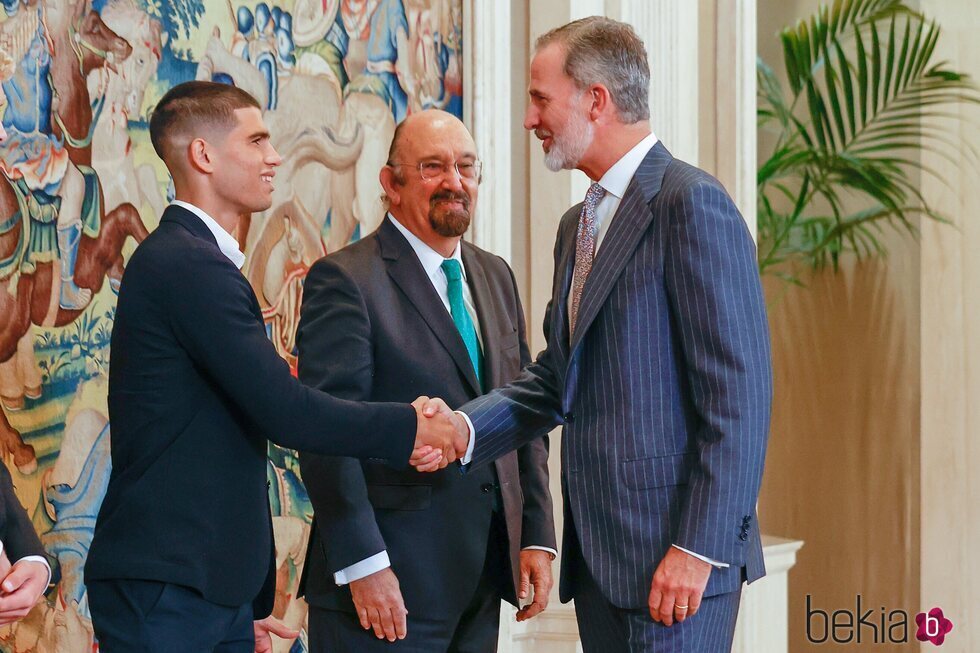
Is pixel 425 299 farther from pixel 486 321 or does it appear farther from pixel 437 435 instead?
pixel 437 435

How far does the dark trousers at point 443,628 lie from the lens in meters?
3.20

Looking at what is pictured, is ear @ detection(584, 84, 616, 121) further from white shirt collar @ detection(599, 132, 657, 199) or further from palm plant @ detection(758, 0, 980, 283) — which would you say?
palm plant @ detection(758, 0, 980, 283)

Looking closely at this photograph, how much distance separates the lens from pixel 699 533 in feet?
8.54

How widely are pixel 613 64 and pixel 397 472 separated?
1130mm

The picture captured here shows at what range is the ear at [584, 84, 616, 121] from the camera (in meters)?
2.96

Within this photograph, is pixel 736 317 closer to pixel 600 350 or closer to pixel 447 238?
pixel 600 350

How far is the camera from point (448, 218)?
3414mm

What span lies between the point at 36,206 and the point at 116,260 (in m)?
0.30

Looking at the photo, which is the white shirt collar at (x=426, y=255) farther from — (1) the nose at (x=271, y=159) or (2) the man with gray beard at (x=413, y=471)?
(1) the nose at (x=271, y=159)

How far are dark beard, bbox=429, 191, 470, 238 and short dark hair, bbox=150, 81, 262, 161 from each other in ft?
2.15

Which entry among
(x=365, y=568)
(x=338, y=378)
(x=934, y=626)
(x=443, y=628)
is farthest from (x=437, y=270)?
(x=934, y=626)

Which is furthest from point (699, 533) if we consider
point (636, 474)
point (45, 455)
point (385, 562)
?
point (45, 455)

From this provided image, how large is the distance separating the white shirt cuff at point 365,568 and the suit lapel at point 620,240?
70 cm

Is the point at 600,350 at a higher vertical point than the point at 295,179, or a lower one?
lower
